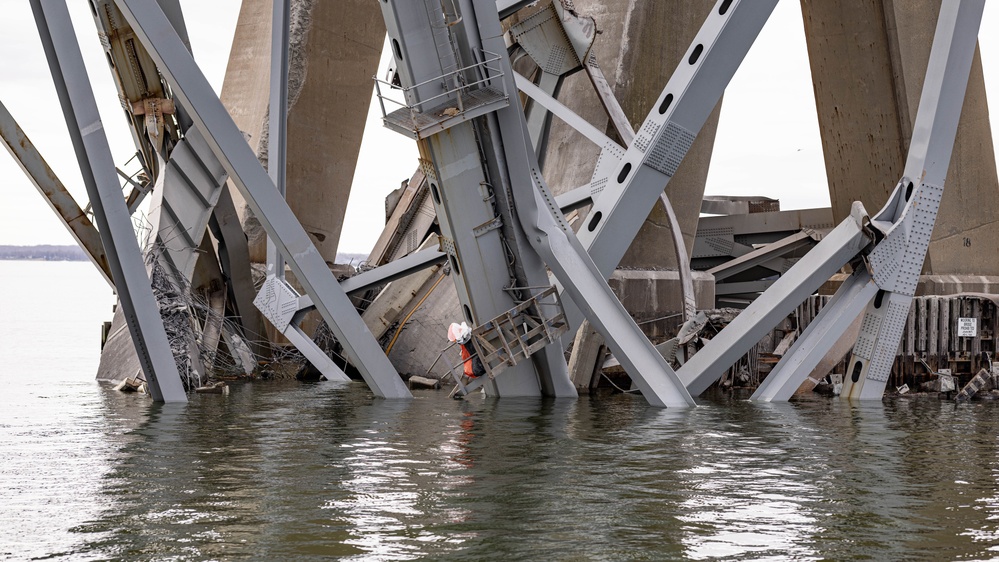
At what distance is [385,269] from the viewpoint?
18281 millimetres

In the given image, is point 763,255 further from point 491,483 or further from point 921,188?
point 491,483

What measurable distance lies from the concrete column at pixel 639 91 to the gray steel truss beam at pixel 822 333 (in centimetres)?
523

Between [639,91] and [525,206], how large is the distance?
7173 millimetres

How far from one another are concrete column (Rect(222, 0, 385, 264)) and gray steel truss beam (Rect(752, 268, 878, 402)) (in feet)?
46.3

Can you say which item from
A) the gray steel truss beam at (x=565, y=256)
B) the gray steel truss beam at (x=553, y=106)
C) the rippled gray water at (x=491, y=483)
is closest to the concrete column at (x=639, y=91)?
the gray steel truss beam at (x=553, y=106)

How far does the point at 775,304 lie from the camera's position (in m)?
14.5

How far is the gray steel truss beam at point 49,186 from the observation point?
52.5ft

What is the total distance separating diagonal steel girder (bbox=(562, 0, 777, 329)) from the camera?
47.6ft

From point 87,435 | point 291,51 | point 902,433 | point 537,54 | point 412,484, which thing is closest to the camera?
point 412,484

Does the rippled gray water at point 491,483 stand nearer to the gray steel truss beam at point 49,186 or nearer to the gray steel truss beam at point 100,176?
the gray steel truss beam at point 100,176

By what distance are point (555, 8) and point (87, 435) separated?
868 cm

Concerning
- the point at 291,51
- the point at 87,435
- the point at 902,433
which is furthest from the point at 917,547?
the point at 291,51

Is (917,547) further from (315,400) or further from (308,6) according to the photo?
(308,6)

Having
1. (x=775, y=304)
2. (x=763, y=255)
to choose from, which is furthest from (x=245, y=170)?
(x=763, y=255)
